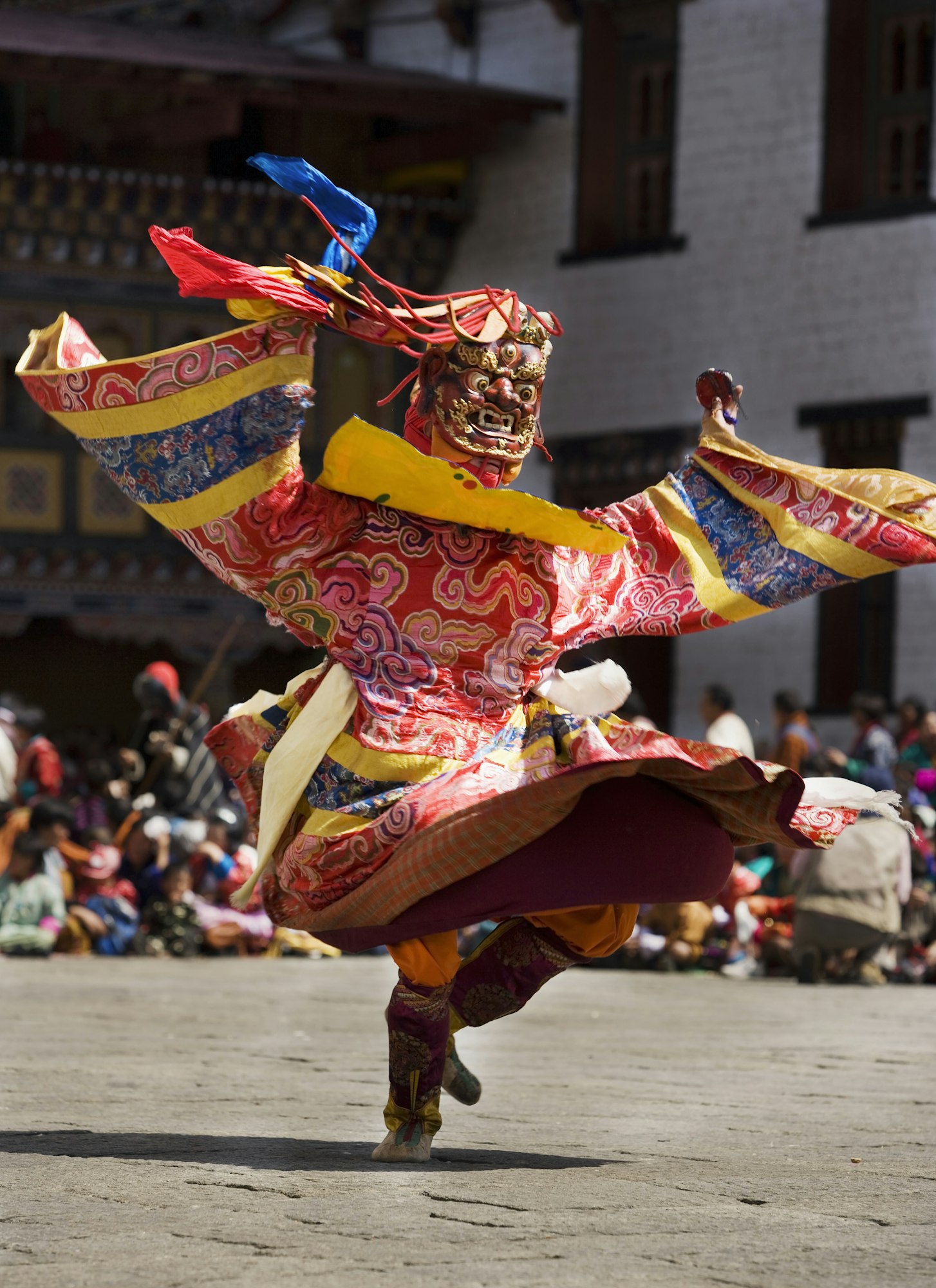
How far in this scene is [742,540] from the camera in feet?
16.9

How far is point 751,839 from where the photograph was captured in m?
4.58

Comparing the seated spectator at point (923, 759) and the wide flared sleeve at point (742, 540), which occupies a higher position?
the wide flared sleeve at point (742, 540)

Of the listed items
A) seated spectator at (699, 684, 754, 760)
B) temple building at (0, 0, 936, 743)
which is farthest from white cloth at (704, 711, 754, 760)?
temple building at (0, 0, 936, 743)

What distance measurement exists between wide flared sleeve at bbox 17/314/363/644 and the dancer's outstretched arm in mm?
615

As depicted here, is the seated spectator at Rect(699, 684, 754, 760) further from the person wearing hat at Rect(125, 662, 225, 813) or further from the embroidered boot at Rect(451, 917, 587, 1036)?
the embroidered boot at Rect(451, 917, 587, 1036)

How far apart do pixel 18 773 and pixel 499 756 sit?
321 inches

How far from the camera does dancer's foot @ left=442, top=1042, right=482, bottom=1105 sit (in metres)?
4.97

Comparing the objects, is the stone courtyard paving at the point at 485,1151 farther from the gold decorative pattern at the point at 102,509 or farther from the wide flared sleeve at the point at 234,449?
the gold decorative pattern at the point at 102,509

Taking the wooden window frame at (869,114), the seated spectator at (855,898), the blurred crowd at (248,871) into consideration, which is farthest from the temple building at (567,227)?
the seated spectator at (855,898)

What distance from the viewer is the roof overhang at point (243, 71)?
15094 mm

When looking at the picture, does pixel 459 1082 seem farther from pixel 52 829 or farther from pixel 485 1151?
pixel 52 829

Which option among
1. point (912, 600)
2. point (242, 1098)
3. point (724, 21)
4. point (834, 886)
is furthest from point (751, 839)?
point (724, 21)

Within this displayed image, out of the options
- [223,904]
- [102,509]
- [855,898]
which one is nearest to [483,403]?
[855,898]

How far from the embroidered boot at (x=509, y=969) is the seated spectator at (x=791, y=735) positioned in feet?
19.3
